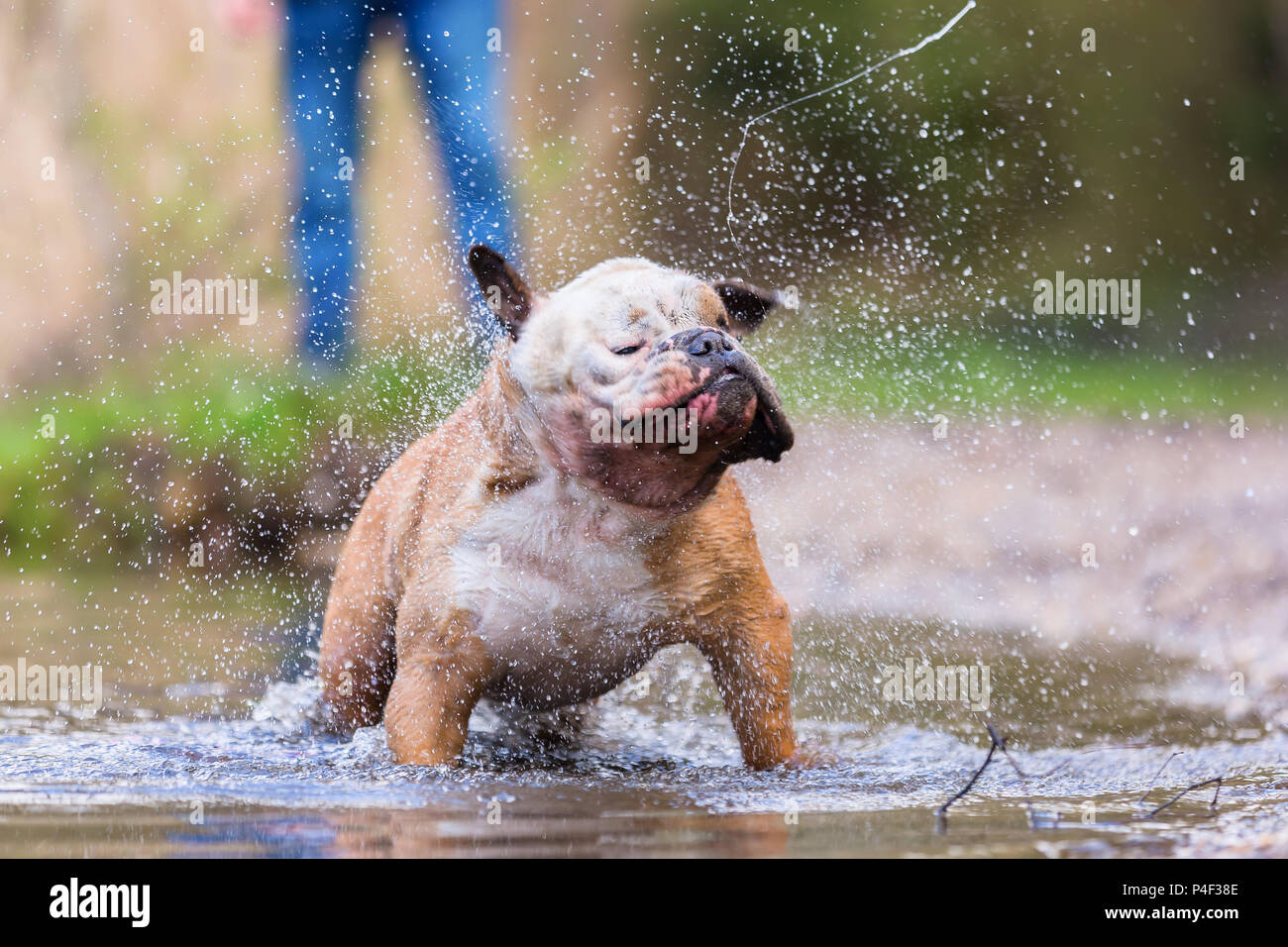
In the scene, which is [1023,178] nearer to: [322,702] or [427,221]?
[427,221]

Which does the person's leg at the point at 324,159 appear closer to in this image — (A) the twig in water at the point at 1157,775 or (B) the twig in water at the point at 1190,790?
(A) the twig in water at the point at 1157,775

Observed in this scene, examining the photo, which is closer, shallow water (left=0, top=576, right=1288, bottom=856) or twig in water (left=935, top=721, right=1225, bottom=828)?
shallow water (left=0, top=576, right=1288, bottom=856)

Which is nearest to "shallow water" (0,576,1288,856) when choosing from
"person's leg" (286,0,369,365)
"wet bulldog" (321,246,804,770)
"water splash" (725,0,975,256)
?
"wet bulldog" (321,246,804,770)

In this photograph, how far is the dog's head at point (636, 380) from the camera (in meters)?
3.84

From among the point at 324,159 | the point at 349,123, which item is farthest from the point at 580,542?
the point at 324,159

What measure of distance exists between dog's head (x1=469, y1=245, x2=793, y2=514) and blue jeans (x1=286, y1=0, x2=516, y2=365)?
7552 millimetres

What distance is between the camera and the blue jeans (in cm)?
1203

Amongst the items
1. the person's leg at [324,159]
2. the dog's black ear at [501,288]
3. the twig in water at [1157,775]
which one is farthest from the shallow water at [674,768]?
the person's leg at [324,159]

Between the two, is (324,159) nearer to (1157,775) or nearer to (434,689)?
(434,689)

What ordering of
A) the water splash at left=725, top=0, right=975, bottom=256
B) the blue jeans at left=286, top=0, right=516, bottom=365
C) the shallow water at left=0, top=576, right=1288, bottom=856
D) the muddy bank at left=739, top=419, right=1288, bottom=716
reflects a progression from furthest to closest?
the blue jeans at left=286, top=0, right=516, bottom=365
the water splash at left=725, top=0, right=975, bottom=256
the muddy bank at left=739, top=419, right=1288, bottom=716
the shallow water at left=0, top=576, right=1288, bottom=856

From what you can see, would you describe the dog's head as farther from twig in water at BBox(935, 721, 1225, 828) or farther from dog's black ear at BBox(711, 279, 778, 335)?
twig in water at BBox(935, 721, 1225, 828)

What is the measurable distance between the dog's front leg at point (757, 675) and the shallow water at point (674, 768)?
0.37 feet

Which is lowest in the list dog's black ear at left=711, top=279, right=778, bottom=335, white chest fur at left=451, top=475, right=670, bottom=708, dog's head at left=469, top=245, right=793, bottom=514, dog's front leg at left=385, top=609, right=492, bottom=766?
dog's front leg at left=385, top=609, right=492, bottom=766

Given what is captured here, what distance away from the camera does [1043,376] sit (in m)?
10.3
